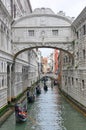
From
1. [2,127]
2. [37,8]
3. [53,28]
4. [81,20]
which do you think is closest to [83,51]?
[81,20]

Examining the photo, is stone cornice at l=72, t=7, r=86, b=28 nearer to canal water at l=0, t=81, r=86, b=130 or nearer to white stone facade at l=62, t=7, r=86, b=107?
white stone facade at l=62, t=7, r=86, b=107

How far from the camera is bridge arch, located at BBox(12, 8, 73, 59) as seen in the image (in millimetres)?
18125

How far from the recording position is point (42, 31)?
59.8 ft

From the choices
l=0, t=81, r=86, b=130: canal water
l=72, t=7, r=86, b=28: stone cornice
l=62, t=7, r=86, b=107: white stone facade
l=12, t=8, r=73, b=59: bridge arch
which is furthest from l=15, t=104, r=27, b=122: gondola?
l=12, t=8, r=73, b=59: bridge arch

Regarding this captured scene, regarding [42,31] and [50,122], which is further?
[42,31]

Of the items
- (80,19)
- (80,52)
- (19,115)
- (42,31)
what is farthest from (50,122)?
(42,31)

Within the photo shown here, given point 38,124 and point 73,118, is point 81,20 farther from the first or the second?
point 38,124

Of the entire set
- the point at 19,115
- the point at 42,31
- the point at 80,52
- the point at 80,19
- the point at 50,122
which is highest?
the point at 80,19

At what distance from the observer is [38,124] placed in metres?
12.5

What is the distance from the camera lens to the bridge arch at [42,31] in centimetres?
1812

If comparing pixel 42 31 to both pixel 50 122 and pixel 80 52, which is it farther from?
pixel 50 122

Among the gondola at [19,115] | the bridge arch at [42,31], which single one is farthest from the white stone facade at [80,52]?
the gondola at [19,115]

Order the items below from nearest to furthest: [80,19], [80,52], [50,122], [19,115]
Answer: [19,115] → [50,122] → [80,19] → [80,52]

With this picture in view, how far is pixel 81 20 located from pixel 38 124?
6.79 metres
